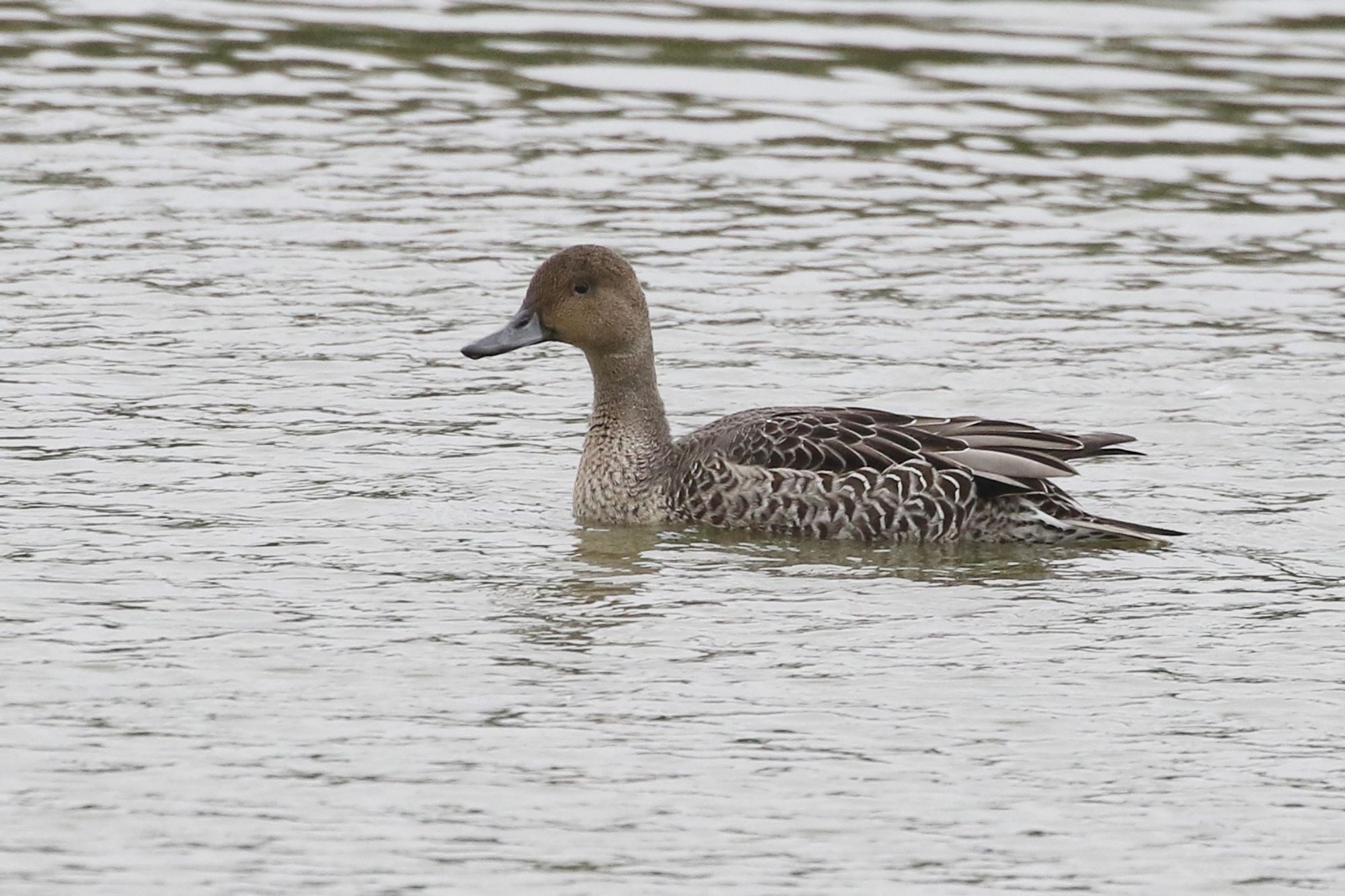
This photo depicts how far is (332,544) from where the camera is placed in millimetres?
11023

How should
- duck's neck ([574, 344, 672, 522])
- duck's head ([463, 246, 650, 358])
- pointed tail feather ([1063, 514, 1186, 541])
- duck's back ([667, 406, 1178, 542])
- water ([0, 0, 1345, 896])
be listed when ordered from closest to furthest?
1. water ([0, 0, 1345, 896])
2. pointed tail feather ([1063, 514, 1186, 541])
3. duck's back ([667, 406, 1178, 542])
4. duck's neck ([574, 344, 672, 522])
5. duck's head ([463, 246, 650, 358])

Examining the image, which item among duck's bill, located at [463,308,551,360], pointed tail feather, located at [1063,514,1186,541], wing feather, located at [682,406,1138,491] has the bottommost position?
pointed tail feather, located at [1063,514,1186,541]

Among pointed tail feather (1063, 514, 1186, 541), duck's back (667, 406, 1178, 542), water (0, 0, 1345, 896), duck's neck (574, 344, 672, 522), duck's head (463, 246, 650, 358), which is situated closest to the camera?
water (0, 0, 1345, 896)

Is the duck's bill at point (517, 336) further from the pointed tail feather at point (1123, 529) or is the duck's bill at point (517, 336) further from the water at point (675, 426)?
the pointed tail feather at point (1123, 529)

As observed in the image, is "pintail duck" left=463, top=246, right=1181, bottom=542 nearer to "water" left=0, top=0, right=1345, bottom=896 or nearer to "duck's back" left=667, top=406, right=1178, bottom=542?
"duck's back" left=667, top=406, right=1178, bottom=542

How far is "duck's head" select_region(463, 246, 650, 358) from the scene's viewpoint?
39.2 feet

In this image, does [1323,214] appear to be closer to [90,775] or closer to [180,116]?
[180,116]

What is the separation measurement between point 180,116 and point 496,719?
11.6 m

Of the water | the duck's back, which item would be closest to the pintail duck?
the duck's back

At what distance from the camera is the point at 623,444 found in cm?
1194

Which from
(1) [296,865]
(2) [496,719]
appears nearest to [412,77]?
(2) [496,719]

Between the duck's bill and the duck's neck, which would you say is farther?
the duck's bill

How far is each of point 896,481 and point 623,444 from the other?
1304 millimetres

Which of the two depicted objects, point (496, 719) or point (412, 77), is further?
point (412, 77)
